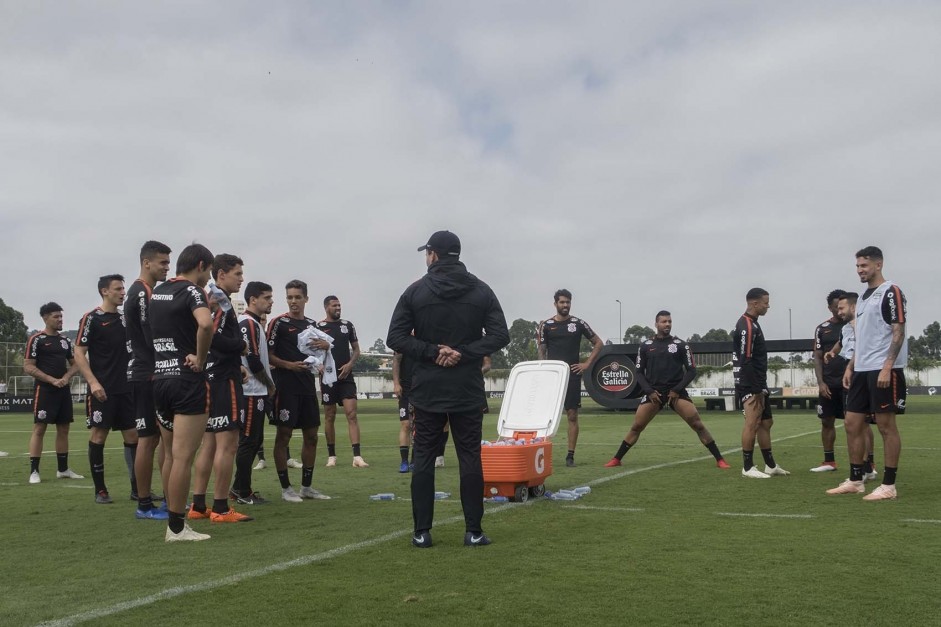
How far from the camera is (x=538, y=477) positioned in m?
8.05

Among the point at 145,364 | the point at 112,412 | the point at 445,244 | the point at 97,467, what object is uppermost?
the point at 445,244

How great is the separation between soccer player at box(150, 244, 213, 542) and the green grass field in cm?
37

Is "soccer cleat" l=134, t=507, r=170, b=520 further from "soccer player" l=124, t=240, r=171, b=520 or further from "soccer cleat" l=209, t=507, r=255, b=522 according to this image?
"soccer cleat" l=209, t=507, r=255, b=522

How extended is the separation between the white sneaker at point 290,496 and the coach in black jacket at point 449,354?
108 inches

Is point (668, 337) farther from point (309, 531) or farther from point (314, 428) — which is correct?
point (309, 531)

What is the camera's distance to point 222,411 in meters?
7.04

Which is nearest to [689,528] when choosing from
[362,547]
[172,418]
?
[362,547]

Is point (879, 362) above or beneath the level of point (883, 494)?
above

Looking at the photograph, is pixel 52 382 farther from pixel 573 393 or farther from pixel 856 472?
pixel 856 472

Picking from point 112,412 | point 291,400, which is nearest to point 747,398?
point 291,400

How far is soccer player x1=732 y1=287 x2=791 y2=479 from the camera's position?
33.4 ft

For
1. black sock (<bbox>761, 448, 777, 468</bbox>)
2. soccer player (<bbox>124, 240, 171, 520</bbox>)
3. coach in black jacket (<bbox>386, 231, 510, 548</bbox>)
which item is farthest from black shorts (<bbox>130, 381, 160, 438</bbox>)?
black sock (<bbox>761, 448, 777, 468</bbox>)

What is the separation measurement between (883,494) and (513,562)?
14.5 feet

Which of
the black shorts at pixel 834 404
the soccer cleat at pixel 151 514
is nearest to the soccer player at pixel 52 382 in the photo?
the soccer cleat at pixel 151 514
